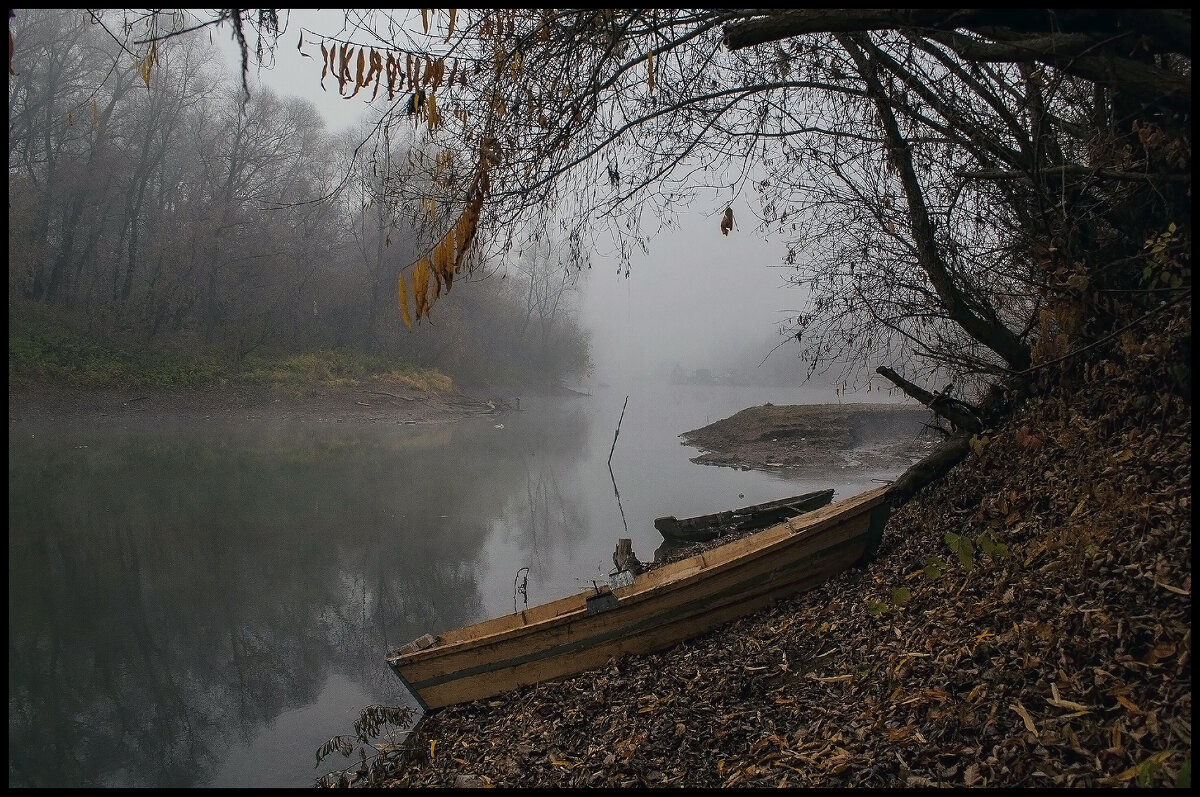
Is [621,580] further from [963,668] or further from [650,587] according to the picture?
[963,668]

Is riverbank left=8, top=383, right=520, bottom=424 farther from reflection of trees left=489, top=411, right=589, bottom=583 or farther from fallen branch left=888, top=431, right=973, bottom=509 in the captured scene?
fallen branch left=888, top=431, right=973, bottom=509

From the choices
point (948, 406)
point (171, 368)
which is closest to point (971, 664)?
point (948, 406)

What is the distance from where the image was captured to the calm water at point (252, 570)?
5945 millimetres

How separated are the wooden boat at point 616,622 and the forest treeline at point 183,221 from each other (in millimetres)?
20629

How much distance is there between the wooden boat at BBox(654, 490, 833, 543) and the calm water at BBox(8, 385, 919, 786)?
751 mm

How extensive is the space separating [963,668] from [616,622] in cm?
251

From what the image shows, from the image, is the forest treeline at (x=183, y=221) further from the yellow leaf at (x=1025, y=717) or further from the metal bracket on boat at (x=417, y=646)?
the yellow leaf at (x=1025, y=717)

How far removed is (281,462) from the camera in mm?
18438

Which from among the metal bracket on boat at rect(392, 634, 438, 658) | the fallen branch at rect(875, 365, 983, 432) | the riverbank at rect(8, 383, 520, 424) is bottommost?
the metal bracket on boat at rect(392, 634, 438, 658)

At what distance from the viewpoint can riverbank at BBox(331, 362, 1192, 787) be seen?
10.5 ft

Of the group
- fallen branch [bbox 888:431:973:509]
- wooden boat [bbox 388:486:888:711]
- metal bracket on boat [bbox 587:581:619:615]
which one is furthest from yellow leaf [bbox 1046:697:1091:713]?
fallen branch [bbox 888:431:973:509]

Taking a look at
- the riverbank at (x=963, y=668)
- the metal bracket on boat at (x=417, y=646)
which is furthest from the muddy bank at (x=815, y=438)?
the metal bracket on boat at (x=417, y=646)

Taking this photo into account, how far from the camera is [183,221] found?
107 ft

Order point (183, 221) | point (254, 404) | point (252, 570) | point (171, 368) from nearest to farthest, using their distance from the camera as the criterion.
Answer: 1. point (252, 570)
2. point (171, 368)
3. point (254, 404)
4. point (183, 221)
